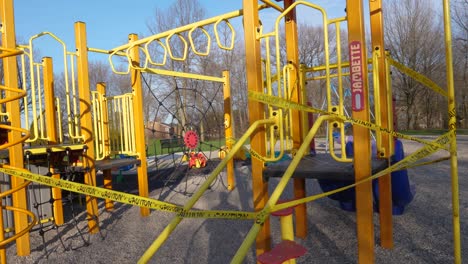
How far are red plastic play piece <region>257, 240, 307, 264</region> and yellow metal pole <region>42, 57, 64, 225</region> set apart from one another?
3968 mm

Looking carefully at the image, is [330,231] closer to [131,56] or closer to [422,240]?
[422,240]

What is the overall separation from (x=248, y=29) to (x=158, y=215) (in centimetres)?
361

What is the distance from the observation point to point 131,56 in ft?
18.3

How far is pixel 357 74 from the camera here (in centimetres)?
278

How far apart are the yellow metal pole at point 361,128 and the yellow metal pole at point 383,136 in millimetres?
817

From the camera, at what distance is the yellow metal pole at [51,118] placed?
5.17m

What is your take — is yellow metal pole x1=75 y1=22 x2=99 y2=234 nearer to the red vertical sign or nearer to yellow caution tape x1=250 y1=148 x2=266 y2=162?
yellow caution tape x1=250 y1=148 x2=266 y2=162

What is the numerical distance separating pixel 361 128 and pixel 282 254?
1284 millimetres

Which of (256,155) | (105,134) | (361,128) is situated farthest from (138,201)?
(105,134)

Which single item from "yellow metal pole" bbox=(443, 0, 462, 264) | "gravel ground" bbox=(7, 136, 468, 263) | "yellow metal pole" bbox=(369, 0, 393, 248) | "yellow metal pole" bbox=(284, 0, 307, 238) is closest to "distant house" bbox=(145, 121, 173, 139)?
Answer: "gravel ground" bbox=(7, 136, 468, 263)

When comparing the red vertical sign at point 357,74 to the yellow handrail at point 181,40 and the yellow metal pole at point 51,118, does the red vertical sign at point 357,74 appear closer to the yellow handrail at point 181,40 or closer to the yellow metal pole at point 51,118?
the yellow handrail at point 181,40

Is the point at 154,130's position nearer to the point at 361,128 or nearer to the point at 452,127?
the point at 361,128

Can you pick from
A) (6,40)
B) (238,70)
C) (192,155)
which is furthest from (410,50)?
(6,40)

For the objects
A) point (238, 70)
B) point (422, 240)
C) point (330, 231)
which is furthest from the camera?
point (238, 70)
